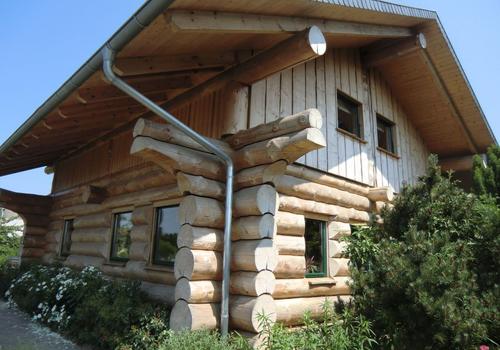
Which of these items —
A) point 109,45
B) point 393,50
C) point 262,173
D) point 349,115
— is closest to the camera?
point 109,45

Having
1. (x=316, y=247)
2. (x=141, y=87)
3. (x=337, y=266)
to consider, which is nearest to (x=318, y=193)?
(x=316, y=247)

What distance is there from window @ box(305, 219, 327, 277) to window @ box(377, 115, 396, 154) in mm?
4109

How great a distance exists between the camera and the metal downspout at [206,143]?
4.60m

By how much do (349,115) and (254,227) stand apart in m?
4.86

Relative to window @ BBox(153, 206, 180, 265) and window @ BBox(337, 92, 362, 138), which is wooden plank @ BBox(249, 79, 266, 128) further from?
window @ BBox(337, 92, 362, 138)

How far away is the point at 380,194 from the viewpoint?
26.9ft

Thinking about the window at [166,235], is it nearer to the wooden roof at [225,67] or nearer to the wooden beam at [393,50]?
the wooden roof at [225,67]

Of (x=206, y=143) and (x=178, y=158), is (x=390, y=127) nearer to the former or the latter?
(x=206, y=143)

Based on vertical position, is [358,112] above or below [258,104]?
above

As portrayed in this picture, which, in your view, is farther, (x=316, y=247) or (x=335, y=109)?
(x=335, y=109)

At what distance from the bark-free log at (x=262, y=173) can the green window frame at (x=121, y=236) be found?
12.5 feet

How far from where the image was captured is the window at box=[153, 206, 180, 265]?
6.73 metres

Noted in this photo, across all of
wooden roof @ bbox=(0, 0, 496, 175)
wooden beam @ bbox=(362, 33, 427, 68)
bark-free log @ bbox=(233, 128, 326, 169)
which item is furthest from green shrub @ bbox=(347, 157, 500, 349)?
wooden beam @ bbox=(362, 33, 427, 68)

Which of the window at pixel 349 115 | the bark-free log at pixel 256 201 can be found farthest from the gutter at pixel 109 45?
the window at pixel 349 115
